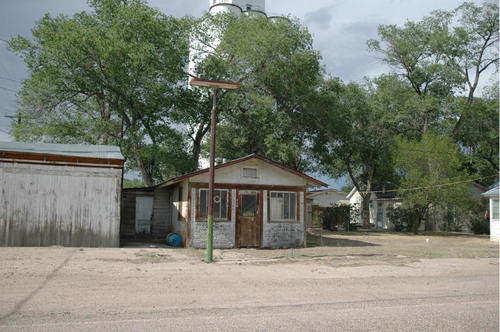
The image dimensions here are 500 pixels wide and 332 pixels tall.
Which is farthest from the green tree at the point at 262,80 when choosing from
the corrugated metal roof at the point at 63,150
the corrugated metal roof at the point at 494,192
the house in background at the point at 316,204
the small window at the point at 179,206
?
the corrugated metal roof at the point at 63,150

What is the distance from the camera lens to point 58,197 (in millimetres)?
15906

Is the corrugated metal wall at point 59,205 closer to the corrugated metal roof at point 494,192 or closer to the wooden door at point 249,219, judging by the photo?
the wooden door at point 249,219

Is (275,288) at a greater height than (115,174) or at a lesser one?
lesser

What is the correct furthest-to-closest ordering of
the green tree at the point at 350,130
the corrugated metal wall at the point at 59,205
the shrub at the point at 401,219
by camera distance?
the shrub at the point at 401,219 < the green tree at the point at 350,130 < the corrugated metal wall at the point at 59,205

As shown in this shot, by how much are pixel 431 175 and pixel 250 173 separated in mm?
A: 16705

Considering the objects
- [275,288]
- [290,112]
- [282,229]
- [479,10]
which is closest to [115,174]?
[282,229]

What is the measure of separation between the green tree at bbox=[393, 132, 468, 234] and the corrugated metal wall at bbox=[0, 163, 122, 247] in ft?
66.7

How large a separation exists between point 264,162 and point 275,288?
9148 millimetres

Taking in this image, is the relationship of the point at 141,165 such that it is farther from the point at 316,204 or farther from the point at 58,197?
the point at 316,204

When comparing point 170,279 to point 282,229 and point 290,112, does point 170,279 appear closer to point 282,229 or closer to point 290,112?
point 282,229

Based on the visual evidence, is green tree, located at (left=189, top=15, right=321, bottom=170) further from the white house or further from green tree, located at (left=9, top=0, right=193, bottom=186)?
the white house

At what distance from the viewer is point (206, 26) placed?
1254 inches

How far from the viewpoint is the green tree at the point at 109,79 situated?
2558 centimetres

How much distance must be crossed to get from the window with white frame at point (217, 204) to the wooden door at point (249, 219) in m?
0.57
